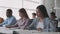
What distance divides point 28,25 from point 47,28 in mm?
752

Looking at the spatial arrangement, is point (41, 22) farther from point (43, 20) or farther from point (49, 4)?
point (49, 4)

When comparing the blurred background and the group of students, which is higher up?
the blurred background

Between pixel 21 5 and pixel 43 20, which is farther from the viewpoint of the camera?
pixel 21 5

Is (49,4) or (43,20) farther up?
(49,4)

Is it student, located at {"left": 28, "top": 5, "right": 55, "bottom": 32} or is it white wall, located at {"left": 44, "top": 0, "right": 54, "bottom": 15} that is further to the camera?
white wall, located at {"left": 44, "top": 0, "right": 54, "bottom": 15}

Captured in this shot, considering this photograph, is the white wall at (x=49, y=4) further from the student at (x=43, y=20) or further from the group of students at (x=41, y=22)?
the student at (x=43, y=20)

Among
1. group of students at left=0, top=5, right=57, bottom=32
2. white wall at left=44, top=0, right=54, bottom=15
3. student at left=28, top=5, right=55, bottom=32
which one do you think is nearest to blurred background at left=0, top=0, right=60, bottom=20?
white wall at left=44, top=0, right=54, bottom=15

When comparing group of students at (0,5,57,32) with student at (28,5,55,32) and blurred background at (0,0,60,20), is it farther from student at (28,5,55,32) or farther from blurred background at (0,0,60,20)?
blurred background at (0,0,60,20)

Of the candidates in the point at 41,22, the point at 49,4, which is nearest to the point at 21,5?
the point at 49,4

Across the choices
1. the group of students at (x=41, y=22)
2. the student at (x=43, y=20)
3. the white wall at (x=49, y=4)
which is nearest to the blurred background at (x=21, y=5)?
the white wall at (x=49, y=4)

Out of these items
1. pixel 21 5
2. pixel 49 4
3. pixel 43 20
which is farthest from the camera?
pixel 21 5

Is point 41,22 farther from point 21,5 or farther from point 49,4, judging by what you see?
point 21,5

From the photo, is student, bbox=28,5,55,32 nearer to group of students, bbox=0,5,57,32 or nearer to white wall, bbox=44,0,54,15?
group of students, bbox=0,5,57,32

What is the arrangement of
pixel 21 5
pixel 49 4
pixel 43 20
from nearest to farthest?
1. pixel 43 20
2. pixel 49 4
3. pixel 21 5
